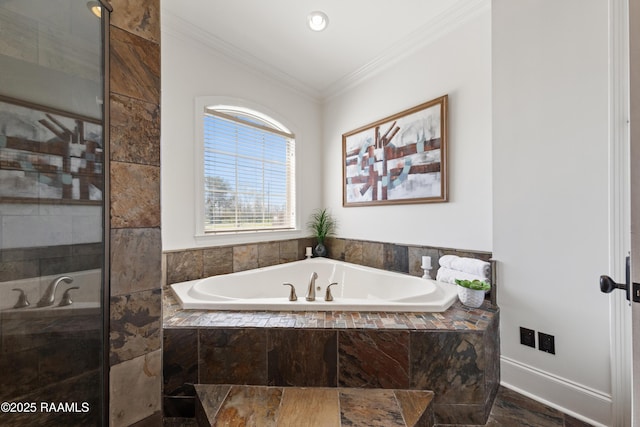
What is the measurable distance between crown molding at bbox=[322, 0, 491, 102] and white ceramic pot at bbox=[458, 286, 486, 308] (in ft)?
6.56

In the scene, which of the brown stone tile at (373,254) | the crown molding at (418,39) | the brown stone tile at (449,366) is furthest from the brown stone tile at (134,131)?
the crown molding at (418,39)

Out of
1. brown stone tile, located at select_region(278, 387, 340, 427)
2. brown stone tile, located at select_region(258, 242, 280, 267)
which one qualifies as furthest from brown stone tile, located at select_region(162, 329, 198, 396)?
brown stone tile, located at select_region(258, 242, 280, 267)

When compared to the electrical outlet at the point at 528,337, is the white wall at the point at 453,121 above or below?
above

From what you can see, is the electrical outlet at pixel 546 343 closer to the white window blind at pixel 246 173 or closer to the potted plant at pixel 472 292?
the potted plant at pixel 472 292

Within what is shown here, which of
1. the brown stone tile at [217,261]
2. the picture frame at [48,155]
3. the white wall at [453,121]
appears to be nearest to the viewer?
the picture frame at [48,155]

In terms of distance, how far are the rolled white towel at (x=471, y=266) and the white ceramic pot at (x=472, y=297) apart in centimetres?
19

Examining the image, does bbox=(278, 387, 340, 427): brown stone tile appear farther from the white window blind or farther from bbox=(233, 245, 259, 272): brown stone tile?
the white window blind

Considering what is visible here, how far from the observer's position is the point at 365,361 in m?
1.33

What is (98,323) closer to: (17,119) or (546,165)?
(17,119)

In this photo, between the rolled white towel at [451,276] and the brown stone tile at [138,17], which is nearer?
the brown stone tile at [138,17]

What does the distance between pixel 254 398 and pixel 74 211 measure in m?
1.13

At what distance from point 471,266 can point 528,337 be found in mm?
504

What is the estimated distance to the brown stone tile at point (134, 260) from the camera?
96 centimetres

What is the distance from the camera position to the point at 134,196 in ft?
3.28
